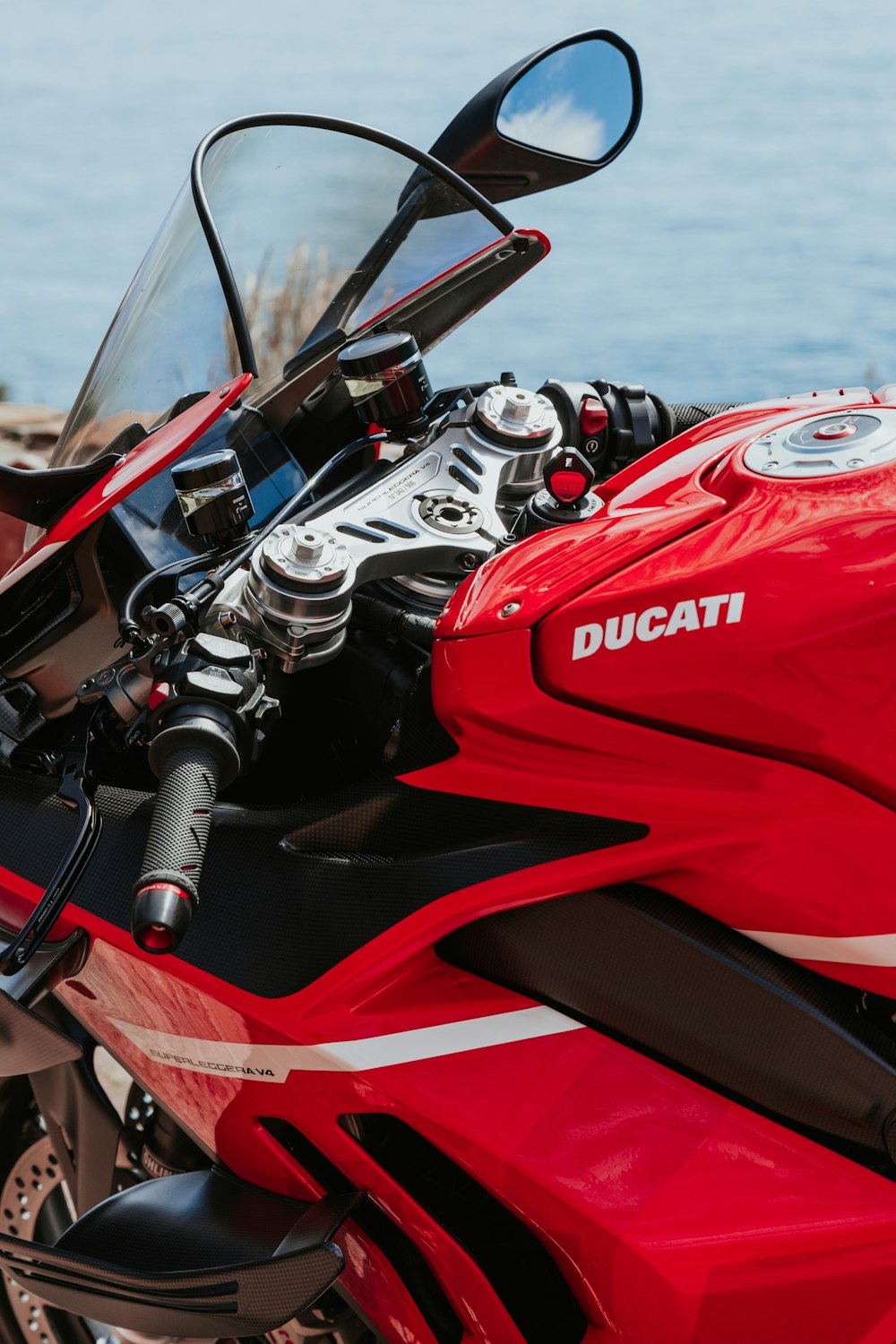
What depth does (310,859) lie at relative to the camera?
1.18m

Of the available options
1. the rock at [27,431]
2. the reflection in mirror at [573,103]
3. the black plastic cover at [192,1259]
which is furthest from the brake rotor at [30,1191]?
the rock at [27,431]

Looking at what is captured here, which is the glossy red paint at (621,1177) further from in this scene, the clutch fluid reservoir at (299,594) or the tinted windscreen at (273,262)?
the tinted windscreen at (273,262)

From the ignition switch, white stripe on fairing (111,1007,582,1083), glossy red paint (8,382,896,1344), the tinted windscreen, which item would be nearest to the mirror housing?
the tinted windscreen

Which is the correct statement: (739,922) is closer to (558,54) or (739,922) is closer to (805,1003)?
(805,1003)

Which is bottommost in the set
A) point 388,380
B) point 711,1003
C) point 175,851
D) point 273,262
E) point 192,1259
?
point 192,1259

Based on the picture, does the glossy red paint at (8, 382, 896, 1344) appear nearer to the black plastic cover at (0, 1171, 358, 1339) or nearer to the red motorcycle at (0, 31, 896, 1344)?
the red motorcycle at (0, 31, 896, 1344)

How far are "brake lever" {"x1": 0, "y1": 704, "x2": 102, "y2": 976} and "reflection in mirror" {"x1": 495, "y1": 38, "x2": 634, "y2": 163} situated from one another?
3.09ft

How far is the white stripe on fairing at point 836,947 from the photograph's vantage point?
101cm

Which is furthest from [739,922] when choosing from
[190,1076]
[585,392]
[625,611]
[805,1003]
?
[585,392]

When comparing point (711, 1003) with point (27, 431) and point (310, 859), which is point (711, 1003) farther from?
point (27, 431)

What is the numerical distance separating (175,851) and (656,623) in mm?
416

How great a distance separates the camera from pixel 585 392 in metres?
1.66

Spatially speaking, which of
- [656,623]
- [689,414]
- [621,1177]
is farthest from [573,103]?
[621,1177]

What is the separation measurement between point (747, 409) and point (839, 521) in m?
0.39
